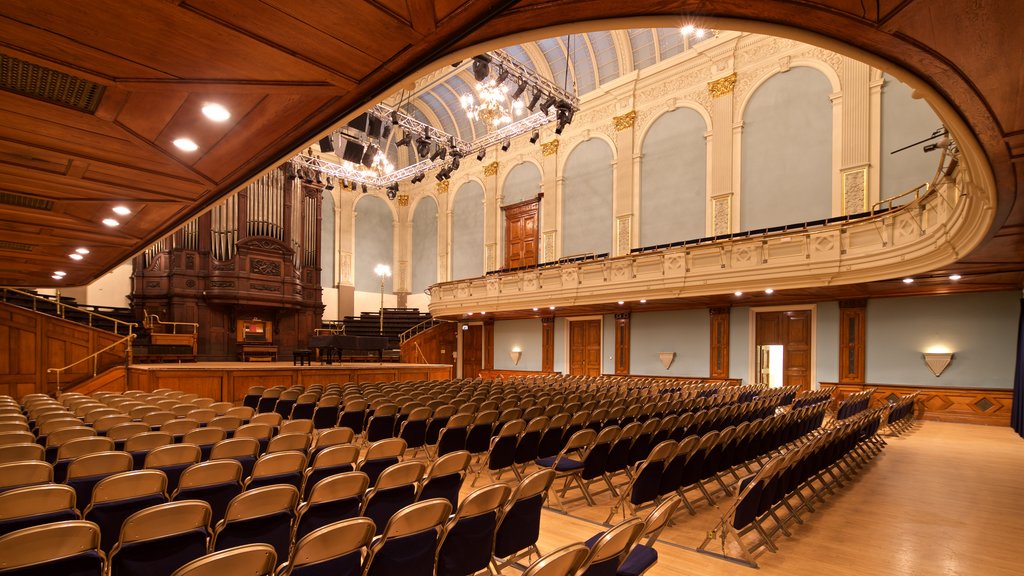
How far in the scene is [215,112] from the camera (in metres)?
3.28

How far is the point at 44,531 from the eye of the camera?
80.5 inches

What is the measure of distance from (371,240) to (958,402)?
20.9 metres

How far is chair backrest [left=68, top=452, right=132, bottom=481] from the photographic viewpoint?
331cm

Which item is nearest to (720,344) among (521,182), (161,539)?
(521,182)

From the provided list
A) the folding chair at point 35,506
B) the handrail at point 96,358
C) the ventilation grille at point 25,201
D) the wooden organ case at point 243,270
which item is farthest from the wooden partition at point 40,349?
the folding chair at point 35,506

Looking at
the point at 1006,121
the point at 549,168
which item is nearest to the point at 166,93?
the point at 1006,121

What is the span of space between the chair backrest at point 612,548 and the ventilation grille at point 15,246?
924 centimetres

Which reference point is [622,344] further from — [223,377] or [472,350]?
[223,377]

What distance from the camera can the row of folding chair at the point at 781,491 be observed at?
141 inches

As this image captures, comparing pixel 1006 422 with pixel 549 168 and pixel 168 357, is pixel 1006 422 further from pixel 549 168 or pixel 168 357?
pixel 168 357

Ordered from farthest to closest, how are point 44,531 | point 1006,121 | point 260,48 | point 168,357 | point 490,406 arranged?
point 168,357 → point 490,406 → point 1006,121 → point 260,48 → point 44,531

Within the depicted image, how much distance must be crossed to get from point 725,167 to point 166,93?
582 inches

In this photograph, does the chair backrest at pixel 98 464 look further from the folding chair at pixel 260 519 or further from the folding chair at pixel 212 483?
the folding chair at pixel 260 519

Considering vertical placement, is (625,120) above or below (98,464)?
above
